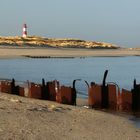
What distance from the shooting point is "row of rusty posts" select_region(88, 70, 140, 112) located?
17547mm

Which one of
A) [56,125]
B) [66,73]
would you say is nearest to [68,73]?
[66,73]

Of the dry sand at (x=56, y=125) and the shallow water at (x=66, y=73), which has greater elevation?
the dry sand at (x=56, y=125)

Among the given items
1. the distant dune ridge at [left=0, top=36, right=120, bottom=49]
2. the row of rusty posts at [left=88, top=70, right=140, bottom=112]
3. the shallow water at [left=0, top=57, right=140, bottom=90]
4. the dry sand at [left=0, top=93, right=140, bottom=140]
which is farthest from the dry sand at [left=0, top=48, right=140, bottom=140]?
the distant dune ridge at [left=0, top=36, right=120, bottom=49]

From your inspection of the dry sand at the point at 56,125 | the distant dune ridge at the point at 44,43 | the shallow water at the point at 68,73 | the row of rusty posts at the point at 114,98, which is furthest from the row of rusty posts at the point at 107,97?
the distant dune ridge at the point at 44,43

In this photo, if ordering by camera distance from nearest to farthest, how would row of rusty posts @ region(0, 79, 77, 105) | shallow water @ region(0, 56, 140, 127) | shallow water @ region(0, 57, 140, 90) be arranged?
row of rusty posts @ region(0, 79, 77, 105) < shallow water @ region(0, 56, 140, 127) < shallow water @ region(0, 57, 140, 90)

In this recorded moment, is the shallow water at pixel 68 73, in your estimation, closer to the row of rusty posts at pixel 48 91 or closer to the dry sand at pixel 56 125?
the dry sand at pixel 56 125

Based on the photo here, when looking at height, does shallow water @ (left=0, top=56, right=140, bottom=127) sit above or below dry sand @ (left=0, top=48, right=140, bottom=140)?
below

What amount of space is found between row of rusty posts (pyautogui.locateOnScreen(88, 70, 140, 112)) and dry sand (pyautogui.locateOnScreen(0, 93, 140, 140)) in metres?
3.30

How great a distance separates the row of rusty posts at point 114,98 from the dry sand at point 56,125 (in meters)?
3.30

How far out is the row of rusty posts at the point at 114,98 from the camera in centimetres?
1755

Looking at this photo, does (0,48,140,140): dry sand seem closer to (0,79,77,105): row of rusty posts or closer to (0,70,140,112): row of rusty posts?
(0,70,140,112): row of rusty posts

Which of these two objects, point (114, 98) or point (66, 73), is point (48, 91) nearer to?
point (114, 98)

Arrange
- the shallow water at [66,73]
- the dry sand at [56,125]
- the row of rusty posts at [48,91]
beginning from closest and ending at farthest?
the dry sand at [56,125] < the row of rusty posts at [48,91] < the shallow water at [66,73]

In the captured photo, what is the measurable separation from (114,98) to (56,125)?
671 cm
